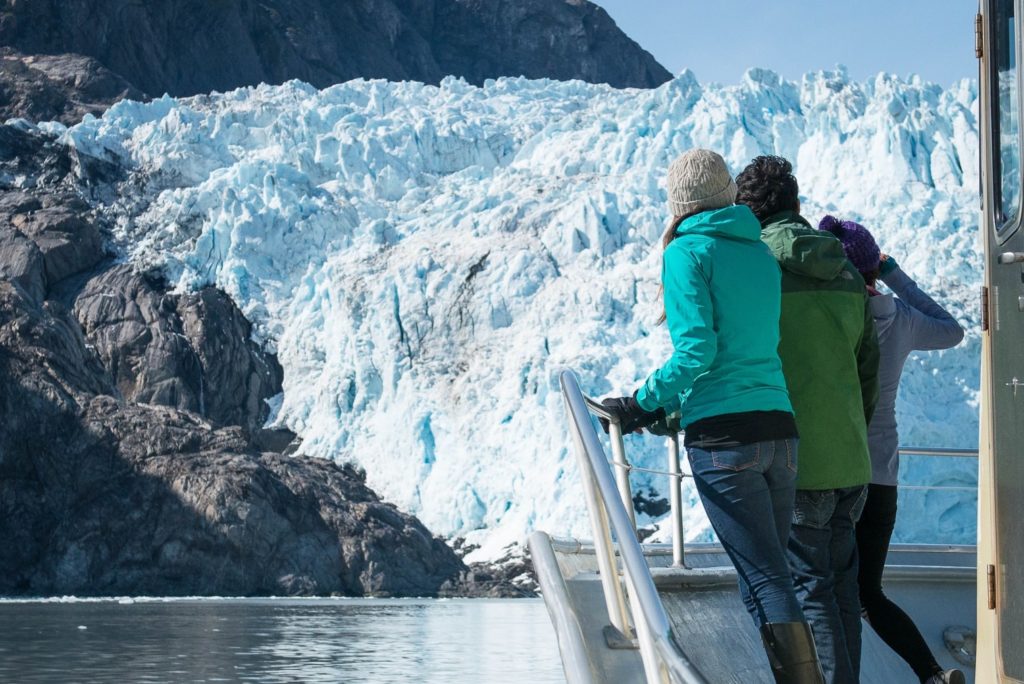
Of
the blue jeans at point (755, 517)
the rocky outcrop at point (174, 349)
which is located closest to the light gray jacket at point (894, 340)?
the blue jeans at point (755, 517)

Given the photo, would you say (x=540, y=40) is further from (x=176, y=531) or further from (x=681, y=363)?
(x=681, y=363)

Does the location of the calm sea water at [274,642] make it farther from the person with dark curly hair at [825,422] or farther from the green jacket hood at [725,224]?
the green jacket hood at [725,224]

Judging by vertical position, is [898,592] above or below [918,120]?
below

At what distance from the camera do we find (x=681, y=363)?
2.16m

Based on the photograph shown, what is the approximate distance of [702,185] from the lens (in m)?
2.32

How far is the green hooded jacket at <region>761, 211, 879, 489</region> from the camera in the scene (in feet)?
7.86

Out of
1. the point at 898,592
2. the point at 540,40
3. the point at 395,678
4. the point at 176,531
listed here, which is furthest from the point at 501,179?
the point at 540,40

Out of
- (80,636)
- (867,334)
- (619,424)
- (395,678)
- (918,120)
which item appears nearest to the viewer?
(619,424)

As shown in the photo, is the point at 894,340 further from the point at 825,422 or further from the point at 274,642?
the point at 274,642

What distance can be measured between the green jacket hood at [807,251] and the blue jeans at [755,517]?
1.34 feet

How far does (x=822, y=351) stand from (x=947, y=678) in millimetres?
833

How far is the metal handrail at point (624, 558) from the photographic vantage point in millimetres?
1589

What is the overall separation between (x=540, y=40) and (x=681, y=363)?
254ft

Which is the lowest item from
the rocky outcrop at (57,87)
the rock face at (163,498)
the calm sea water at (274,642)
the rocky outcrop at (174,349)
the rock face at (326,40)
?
the calm sea water at (274,642)
